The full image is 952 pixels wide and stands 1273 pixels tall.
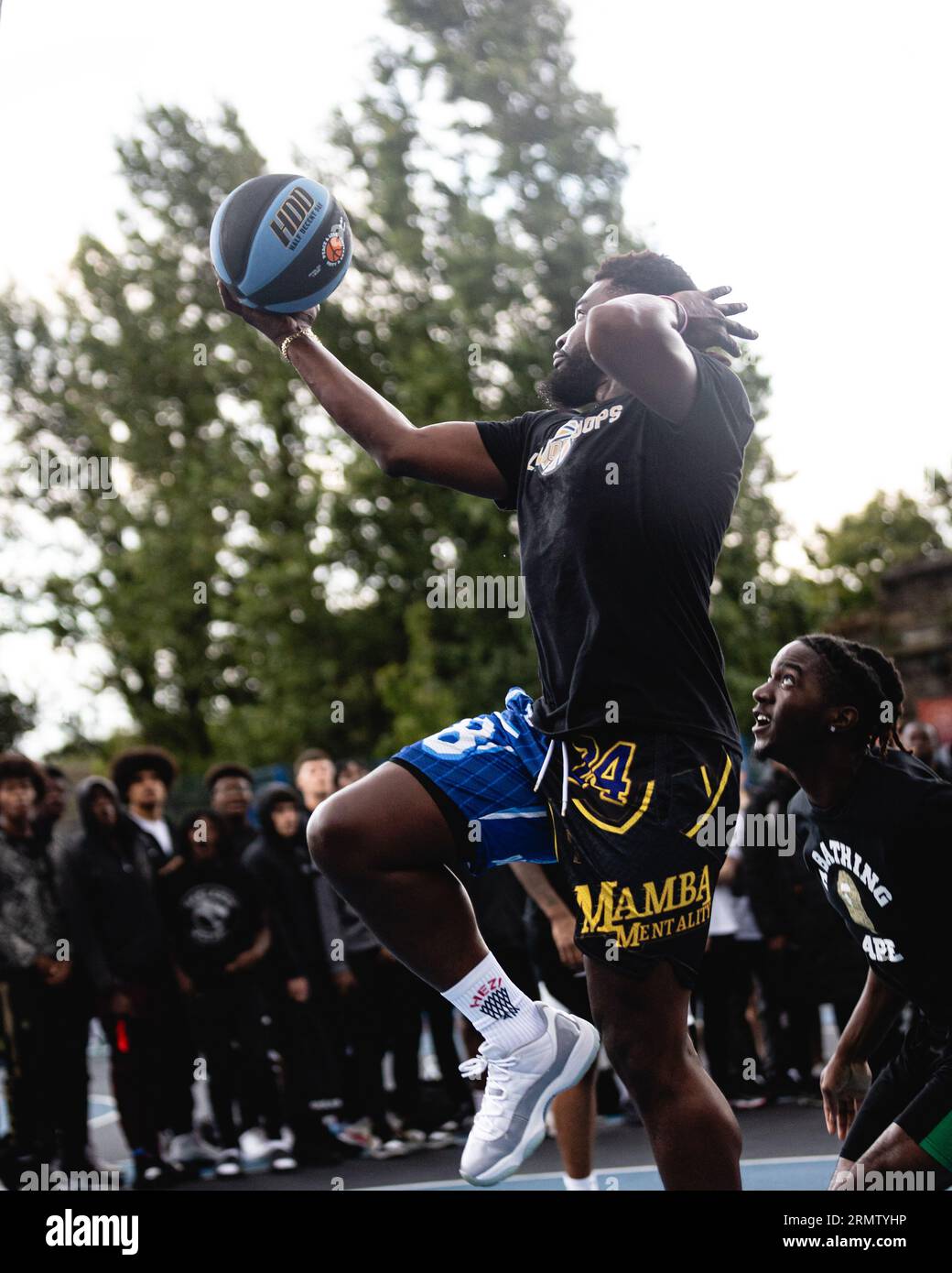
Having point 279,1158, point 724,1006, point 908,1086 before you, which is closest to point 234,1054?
point 279,1158

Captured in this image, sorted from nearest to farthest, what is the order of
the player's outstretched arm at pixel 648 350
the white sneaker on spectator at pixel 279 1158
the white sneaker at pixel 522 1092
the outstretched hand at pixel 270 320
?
1. the player's outstretched arm at pixel 648 350
2. the white sneaker at pixel 522 1092
3. the outstretched hand at pixel 270 320
4. the white sneaker on spectator at pixel 279 1158

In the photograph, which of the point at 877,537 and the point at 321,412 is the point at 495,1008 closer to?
the point at 321,412

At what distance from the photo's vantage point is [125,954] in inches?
284

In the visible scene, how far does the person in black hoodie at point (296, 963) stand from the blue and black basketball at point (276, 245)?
16.1ft

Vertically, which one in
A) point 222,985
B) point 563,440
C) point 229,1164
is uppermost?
point 563,440

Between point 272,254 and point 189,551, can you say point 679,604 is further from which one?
point 189,551

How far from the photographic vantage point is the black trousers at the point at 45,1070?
22.6ft

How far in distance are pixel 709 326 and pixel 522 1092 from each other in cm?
179

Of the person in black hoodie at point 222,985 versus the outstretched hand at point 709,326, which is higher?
the outstretched hand at point 709,326

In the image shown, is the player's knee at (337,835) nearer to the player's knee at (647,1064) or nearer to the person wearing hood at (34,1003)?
the player's knee at (647,1064)

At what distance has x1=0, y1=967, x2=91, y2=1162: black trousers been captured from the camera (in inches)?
271

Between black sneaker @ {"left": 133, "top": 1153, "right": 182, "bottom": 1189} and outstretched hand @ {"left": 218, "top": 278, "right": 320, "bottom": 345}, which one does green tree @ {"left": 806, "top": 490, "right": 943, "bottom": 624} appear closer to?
black sneaker @ {"left": 133, "top": 1153, "right": 182, "bottom": 1189}

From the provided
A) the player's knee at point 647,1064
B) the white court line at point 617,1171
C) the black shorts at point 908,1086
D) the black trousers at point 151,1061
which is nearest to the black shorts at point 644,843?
the player's knee at point 647,1064
